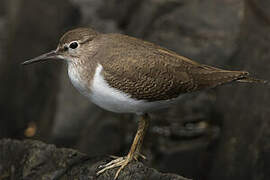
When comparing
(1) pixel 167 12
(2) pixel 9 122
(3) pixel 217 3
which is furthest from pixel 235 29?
(2) pixel 9 122

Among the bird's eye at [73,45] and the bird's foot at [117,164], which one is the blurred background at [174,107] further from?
the bird's eye at [73,45]

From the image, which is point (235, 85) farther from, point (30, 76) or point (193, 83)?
point (30, 76)

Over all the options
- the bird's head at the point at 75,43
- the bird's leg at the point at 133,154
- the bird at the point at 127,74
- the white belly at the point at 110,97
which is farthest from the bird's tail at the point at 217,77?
the bird's head at the point at 75,43

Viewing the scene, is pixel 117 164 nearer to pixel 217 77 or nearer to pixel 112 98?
pixel 112 98

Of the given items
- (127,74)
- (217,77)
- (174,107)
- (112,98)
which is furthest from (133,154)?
(174,107)

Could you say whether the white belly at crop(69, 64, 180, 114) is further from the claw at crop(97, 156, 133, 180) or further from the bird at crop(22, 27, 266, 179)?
the claw at crop(97, 156, 133, 180)

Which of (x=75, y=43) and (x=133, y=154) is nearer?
(x=75, y=43)
